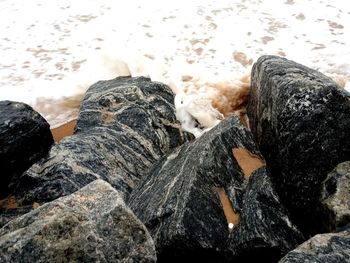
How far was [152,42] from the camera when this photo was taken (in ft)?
19.8

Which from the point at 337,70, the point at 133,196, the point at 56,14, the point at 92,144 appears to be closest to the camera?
the point at 133,196

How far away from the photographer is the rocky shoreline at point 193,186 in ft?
7.18

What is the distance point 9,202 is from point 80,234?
131 cm

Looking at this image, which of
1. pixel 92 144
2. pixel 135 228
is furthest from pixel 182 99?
pixel 135 228

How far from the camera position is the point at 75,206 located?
221 cm

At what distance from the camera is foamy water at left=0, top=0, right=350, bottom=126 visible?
5145mm

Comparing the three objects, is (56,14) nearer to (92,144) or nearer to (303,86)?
(92,144)

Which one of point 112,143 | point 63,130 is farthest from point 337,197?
point 63,130

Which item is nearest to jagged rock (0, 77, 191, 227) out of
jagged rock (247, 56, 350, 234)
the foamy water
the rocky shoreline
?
the rocky shoreline

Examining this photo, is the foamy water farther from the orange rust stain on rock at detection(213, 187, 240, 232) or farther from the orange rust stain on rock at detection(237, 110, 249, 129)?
the orange rust stain on rock at detection(213, 187, 240, 232)

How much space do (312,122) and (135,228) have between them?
138cm

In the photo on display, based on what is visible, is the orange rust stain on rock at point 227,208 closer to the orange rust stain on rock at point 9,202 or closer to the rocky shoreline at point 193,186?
the rocky shoreline at point 193,186

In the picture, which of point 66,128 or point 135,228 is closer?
point 135,228

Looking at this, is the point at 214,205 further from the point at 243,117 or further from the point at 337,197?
the point at 243,117
